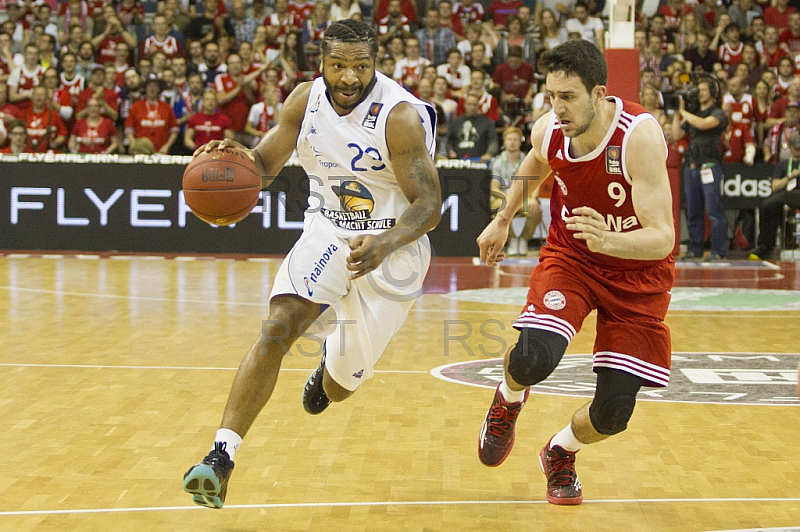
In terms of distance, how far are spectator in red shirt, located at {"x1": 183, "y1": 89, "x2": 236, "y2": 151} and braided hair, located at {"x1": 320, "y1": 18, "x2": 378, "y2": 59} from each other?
32.1 feet

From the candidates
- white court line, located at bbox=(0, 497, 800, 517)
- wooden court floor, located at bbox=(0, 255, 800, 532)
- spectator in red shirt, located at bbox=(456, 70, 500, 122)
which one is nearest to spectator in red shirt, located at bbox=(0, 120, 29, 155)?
spectator in red shirt, located at bbox=(456, 70, 500, 122)

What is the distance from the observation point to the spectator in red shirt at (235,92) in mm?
13953

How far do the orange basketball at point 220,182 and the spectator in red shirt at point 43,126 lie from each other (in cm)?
1011

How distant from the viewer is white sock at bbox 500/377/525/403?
4.23 m

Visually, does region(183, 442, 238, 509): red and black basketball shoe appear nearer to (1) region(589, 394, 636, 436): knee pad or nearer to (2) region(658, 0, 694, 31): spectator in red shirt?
(1) region(589, 394, 636, 436): knee pad

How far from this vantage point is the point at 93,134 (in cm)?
1374

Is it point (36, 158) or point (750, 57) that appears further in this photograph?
point (750, 57)

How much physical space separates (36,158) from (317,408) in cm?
947

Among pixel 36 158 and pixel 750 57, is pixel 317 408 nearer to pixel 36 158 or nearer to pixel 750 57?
pixel 36 158

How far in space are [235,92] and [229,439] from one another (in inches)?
425

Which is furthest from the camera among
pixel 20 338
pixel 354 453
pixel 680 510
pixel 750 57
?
pixel 750 57

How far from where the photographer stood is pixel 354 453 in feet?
15.0

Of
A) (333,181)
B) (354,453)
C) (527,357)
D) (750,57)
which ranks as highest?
(750,57)

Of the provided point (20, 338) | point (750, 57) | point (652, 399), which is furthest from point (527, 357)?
point (750, 57)
